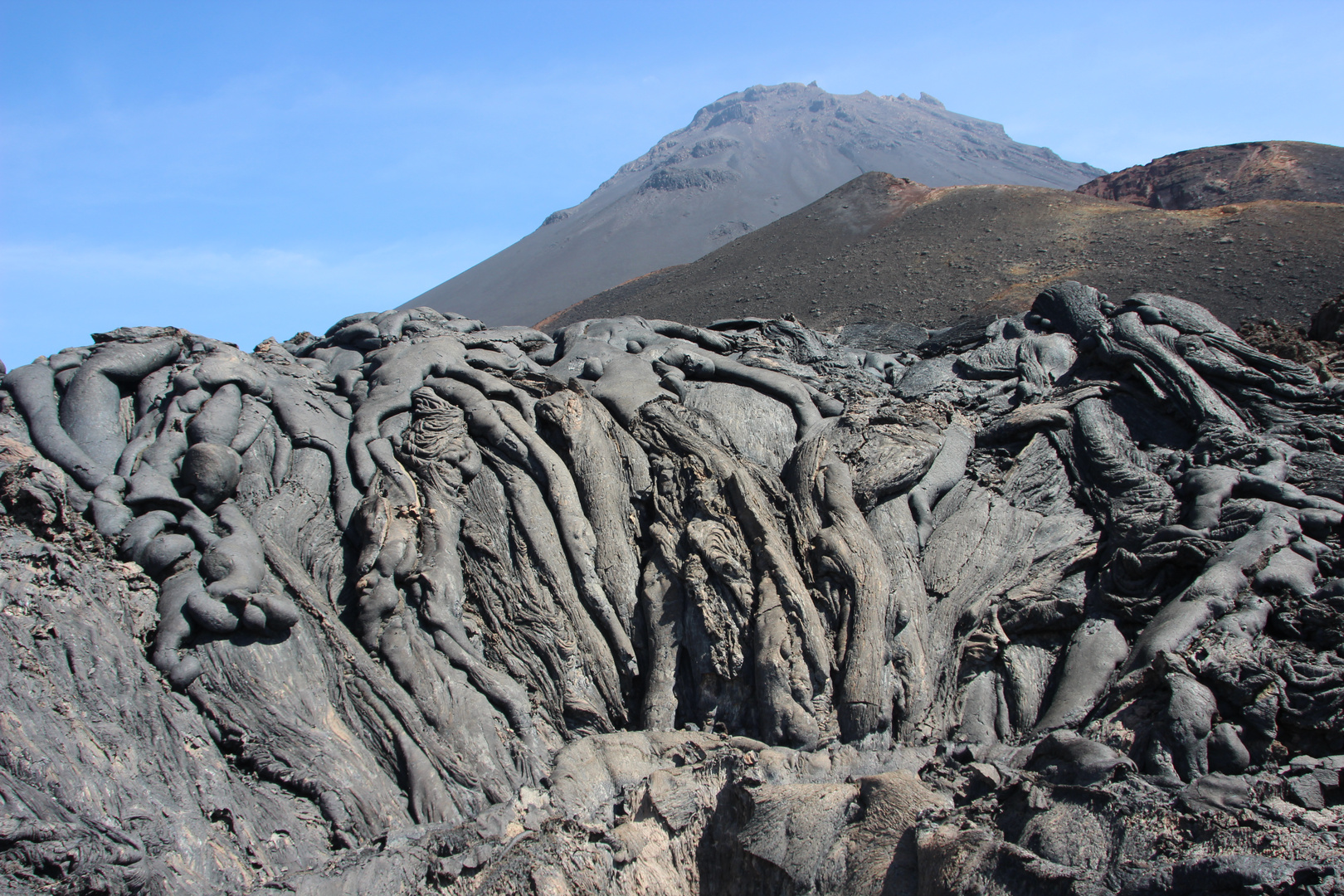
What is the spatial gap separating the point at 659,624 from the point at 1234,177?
80.6 feet

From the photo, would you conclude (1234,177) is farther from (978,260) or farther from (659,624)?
(659,624)

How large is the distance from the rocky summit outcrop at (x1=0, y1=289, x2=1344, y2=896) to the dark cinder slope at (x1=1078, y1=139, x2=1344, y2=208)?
18.3 meters

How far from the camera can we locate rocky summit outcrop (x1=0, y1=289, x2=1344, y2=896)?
3.34m

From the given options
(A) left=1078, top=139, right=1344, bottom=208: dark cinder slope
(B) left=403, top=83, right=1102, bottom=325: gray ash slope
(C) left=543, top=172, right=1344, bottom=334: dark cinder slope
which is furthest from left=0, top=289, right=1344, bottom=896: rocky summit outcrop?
(B) left=403, top=83, right=1102, bottom=325: gray ash slope

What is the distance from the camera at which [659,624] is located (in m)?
4.77

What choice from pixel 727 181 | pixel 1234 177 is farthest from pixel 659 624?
pixel 727 181

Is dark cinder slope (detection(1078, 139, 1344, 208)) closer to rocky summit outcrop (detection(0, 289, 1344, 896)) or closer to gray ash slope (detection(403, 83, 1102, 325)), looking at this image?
gray ash slope (detection(403, 83, 1102, 325))

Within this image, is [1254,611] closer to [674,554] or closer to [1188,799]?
[1188,799]

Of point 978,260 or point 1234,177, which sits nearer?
point 978,260

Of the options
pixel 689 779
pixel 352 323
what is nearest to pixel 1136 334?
pixel 689 779

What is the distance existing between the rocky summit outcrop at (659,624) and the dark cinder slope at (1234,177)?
18329 millimetres

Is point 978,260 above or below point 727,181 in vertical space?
below

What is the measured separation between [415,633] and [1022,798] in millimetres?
2956

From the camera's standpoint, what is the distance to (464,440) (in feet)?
17.7
